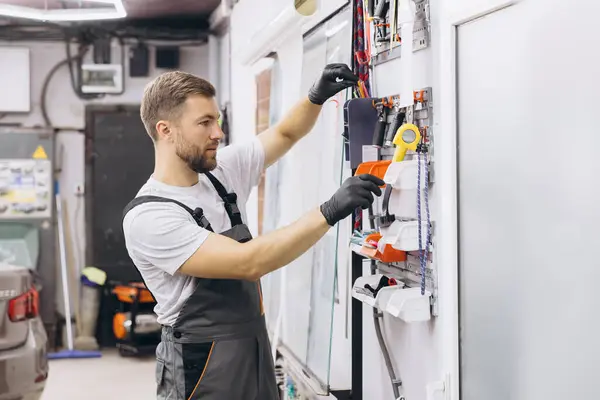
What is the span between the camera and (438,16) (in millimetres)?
1896

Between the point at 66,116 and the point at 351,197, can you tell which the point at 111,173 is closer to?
the point at 66,116

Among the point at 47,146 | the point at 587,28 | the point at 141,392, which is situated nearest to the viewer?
the point at 587,28

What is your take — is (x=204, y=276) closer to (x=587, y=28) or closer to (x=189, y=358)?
(x=189, y=358)

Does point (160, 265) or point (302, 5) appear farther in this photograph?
point (302, 5)

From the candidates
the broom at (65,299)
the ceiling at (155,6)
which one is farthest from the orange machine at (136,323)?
the ceiling at (155,6)

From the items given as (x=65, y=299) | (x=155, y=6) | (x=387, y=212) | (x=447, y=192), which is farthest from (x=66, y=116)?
(x=447, y=192)

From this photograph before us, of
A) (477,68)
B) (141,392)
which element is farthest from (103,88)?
(477,68)

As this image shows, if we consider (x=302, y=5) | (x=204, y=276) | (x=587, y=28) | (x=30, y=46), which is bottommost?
(x=204, y=276)

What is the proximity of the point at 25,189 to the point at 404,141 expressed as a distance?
520cm

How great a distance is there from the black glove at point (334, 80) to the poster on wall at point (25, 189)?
479 centimetres

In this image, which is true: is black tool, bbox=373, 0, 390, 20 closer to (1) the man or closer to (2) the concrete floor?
(1) the man

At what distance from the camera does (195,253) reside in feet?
6.69

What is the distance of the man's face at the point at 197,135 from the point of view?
2201 millimetres

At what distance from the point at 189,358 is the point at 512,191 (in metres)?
1.12
